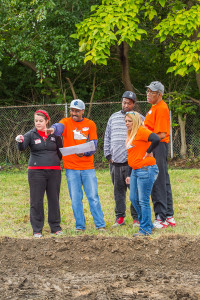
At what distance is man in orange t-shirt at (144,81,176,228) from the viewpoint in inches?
254

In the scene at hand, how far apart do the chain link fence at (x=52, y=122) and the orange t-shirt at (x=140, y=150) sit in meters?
8.01

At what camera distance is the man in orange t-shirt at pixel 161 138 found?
6449mm

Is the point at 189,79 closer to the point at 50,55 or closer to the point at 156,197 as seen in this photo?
the point at 50,55

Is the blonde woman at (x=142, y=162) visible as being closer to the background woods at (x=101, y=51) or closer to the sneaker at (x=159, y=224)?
the sneaker at (x=159, y=224)

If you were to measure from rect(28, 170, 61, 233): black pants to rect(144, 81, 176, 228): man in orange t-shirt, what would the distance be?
1378 mm

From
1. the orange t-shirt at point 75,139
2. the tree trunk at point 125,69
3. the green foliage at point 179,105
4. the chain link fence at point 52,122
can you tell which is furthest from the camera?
the tree trunk at point 125,69

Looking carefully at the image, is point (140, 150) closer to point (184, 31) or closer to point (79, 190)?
point (79, 190)

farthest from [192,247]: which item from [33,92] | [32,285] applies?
[33,92]

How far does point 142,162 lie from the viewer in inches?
239

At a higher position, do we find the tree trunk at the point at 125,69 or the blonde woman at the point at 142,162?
the tree trunk at the point at 125,69

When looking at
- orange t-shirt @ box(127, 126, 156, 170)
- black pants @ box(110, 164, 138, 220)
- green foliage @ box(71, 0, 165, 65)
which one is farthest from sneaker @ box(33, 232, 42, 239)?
green foliage @ box(71, 0, 165, 65)

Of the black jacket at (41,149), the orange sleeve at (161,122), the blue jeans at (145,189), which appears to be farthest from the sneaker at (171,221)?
the black jacket at (41,149)

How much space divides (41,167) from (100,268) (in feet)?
5.97

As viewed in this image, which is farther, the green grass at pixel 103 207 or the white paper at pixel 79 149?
the green grass at pixel 103 207
